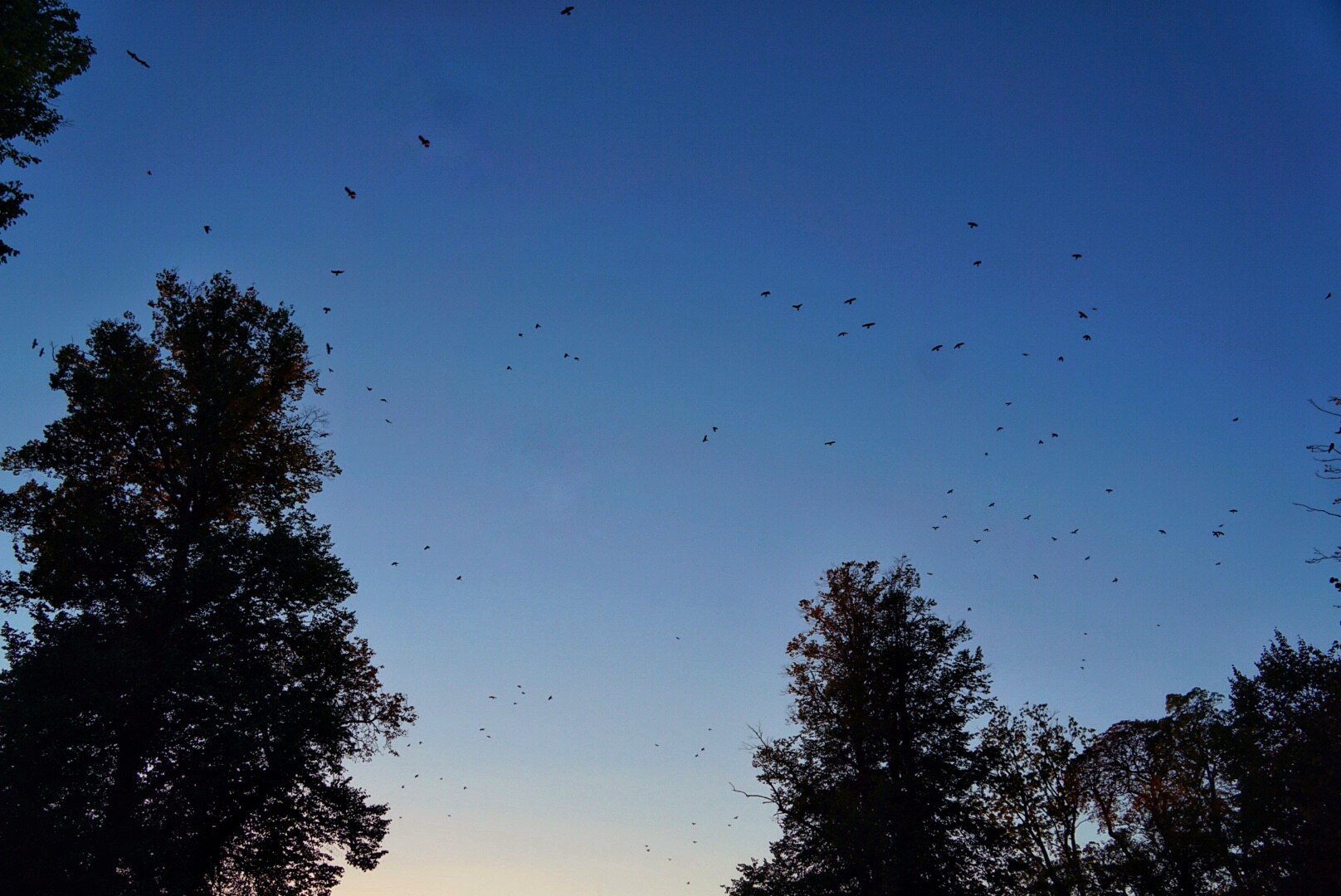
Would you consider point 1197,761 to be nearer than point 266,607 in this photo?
No

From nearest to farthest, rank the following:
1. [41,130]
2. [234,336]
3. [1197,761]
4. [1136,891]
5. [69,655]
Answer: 1. [41,130]
2. [69,655]
3. [234,336]
4. [1136,891]
5. [1197,761]

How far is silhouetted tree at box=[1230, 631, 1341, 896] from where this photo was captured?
69.5ft

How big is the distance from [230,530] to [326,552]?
110 inches

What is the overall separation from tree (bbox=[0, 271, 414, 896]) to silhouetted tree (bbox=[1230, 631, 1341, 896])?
88.1ft

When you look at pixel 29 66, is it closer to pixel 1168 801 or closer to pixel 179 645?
pixel 179 645

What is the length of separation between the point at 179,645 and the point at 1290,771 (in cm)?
3456

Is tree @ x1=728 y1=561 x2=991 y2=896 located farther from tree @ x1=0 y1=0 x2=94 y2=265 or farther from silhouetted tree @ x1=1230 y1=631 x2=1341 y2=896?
tree @ x1=0 y1=0 x2=94 y2=265

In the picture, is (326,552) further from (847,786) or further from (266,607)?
(847,786)

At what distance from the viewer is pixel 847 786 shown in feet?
80.2

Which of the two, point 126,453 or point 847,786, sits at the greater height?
point 126,453

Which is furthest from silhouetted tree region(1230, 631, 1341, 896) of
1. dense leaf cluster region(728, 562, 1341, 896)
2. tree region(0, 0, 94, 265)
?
tree region(0, 0, 94, 265)

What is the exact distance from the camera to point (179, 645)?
19.9 m

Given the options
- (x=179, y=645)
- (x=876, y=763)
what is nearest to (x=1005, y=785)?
(x=876, y=763)

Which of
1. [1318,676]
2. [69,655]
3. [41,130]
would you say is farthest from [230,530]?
[1318,676]
